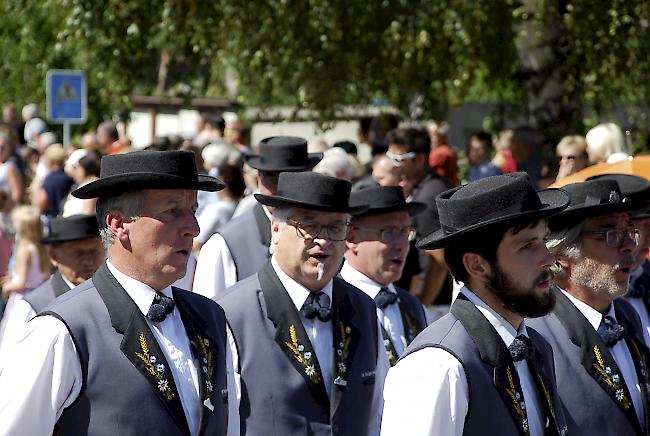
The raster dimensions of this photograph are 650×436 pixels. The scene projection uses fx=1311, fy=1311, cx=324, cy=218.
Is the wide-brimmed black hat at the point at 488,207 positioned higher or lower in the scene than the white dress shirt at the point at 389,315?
higher

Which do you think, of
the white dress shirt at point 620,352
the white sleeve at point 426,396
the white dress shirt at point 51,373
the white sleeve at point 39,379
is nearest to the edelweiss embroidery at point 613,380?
the white dress shirt at point 620,352

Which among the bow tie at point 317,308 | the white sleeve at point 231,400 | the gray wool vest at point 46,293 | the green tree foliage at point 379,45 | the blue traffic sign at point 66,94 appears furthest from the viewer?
the blue traffic sign at point 66,94

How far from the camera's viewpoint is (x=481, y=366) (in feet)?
13.4

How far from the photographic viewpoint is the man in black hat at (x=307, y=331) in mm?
5695

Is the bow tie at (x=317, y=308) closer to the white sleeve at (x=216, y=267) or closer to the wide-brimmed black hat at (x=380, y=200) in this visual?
the wide-brimmed black hat at (x=380, y=200)

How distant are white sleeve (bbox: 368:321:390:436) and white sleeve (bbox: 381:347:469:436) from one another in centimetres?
189

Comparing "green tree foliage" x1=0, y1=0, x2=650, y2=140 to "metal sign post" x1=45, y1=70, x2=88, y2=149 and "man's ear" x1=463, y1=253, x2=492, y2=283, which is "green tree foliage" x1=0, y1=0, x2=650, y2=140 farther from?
"man's ear" x1=463, y1=253, x2=492, y2=283

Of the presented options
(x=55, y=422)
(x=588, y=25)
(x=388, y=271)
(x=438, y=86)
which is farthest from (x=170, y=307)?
(x=438, y=86)

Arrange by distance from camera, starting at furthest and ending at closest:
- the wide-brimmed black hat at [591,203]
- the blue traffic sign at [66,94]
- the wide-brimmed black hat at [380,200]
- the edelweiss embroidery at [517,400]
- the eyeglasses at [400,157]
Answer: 1. the blue traffic sign at [66,94]
2. the eyeglasses at [400,157]
3. the wide-brimmed black hat at [380,200]
4. the wide-brimmed black hat at [591,203]
5. the edelweiss embroidery at [517,400]

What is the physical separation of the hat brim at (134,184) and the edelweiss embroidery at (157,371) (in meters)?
0.58

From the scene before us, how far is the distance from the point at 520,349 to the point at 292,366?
170 centimetres

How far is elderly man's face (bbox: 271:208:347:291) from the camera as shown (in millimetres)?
6039

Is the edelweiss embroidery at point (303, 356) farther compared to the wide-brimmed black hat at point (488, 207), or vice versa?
the edelweiss embroidery at point (303, 356)

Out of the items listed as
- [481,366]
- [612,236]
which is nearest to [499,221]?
[481,366]
